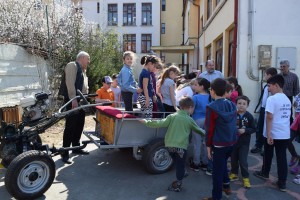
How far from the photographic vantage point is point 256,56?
828 cm

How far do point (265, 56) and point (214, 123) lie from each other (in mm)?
5008

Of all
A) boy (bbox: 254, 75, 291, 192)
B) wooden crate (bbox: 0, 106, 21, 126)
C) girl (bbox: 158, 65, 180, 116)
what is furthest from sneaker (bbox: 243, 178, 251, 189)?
wooden crate (bbox: 0, 106, 21, 126)

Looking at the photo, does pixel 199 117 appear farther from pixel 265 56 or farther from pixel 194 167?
pixel 265 56

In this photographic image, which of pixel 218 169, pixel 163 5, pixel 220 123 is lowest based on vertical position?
pixel 218 169

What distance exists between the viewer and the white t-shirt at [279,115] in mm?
4383

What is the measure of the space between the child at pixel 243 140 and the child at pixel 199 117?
1.91 ft

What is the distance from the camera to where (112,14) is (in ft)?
128

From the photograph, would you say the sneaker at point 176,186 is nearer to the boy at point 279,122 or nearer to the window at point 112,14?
the boy at point 279,122

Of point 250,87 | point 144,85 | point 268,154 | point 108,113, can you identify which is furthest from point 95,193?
point 250,87

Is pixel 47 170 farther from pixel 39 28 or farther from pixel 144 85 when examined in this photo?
pixel 39 28

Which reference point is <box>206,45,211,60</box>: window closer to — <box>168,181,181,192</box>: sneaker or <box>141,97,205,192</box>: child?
<box>141,97,205,192</box>: child

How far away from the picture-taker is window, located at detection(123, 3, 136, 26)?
3885 centimetres

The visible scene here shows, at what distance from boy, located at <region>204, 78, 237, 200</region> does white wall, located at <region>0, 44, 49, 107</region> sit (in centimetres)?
491

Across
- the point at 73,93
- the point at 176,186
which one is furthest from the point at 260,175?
the point at 73,93
